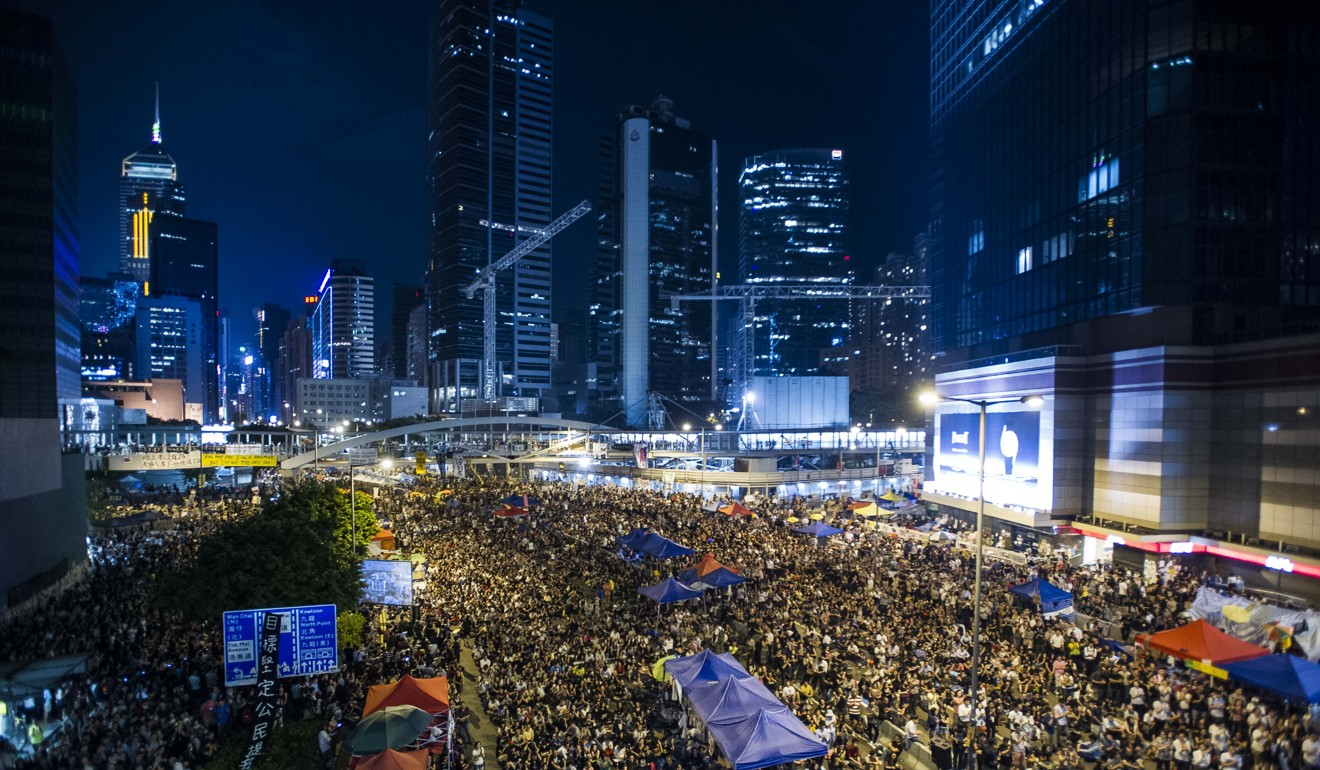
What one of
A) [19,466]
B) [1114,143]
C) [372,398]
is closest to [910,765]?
[19,466]

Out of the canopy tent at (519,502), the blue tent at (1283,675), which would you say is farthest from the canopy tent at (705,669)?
the canopy tent at (519,502)

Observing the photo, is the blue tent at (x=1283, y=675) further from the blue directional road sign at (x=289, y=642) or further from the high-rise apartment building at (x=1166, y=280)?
the blue directional road sign at (x=289, y=642)

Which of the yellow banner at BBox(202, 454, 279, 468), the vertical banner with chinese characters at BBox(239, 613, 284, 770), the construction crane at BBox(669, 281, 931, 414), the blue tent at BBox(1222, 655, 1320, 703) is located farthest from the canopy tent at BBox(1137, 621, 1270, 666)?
the construction crane at BBox(669, 281, 931, 414)

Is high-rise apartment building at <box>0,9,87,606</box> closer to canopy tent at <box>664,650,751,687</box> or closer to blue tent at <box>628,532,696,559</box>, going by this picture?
blue tent at <box>628,532,696,559</box>

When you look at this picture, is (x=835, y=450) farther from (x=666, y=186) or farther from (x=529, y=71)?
(x=529, y=71)

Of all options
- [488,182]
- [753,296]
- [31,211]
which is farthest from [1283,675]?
[488,182]

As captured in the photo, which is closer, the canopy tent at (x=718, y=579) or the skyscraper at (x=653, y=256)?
the canopy tent at (x=718, y=579)
